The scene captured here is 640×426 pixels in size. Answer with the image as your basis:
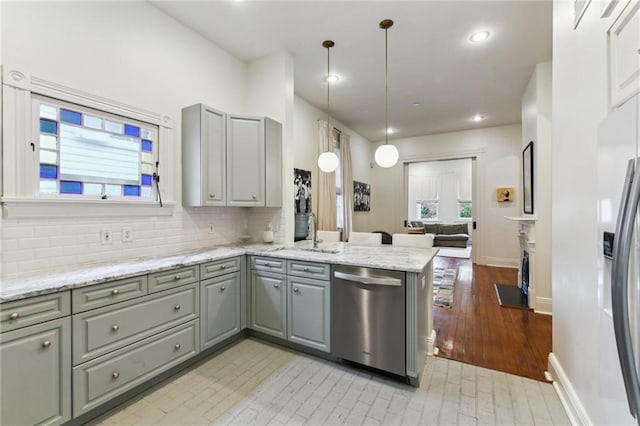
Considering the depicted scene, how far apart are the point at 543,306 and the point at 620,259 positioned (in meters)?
3.31

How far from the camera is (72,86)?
2.03 m

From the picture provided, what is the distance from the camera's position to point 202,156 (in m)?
2.67

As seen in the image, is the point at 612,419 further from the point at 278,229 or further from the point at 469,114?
the point at 469,114

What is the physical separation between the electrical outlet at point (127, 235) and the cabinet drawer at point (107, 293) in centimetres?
60

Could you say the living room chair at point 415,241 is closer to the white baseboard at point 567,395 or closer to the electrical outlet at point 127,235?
the white baseboard at point 567,395

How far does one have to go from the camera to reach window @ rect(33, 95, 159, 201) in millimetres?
1907

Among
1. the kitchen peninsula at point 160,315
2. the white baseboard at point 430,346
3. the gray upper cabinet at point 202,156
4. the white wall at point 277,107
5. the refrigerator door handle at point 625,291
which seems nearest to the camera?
the refrigerator door handle at point 625,291

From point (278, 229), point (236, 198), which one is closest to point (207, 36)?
point (236, 198)

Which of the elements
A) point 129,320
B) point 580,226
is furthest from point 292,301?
point 580,226

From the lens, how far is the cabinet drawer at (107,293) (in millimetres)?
1622

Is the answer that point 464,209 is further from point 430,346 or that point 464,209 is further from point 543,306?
point 430,346

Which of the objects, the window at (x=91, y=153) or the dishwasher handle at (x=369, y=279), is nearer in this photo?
the window at (x=91, y=153)

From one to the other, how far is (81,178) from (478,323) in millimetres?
3995

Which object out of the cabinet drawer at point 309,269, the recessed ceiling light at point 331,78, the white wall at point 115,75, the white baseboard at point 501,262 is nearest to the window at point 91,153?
the white wall at point 115,75
